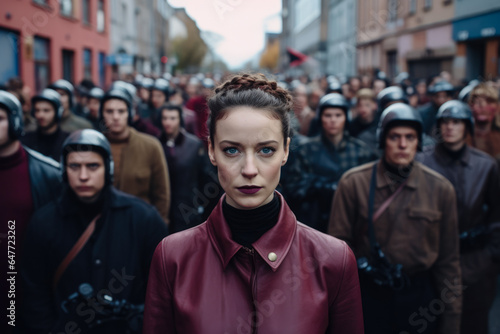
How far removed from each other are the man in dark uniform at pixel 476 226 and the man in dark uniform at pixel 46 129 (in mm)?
3802

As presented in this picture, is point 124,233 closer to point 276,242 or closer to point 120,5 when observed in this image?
point 276,242

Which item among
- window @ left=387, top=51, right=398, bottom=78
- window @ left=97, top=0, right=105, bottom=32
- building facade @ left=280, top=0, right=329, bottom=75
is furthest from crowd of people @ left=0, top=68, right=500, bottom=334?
building facade @ left=280, top=0, right=329, bottom=75

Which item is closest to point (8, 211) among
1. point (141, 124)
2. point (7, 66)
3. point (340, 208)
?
point (340, 208)

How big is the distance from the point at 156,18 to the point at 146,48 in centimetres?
580

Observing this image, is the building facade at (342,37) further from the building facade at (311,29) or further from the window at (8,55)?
the window at (8,55)

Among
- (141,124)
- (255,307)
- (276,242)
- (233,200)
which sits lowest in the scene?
(255,307)

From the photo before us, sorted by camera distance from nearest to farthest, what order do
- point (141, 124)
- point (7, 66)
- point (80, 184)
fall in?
1. point (80, 184)
2. point (141, 124)
3. point (7, 66)

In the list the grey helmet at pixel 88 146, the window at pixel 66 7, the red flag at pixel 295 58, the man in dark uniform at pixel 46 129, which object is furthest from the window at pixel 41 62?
the grey helmet at pixel 88 146

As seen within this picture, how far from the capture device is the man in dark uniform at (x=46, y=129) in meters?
5.52

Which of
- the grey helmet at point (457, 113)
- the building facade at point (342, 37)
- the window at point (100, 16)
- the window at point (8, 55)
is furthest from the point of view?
the building facade at point (342, 37)

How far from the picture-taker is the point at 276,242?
1.94 m

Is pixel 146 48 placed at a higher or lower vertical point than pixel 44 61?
higher

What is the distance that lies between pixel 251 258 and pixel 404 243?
5.88 feet

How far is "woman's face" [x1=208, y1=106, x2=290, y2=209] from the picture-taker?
1858 millimetres
